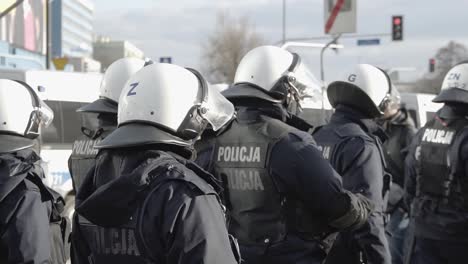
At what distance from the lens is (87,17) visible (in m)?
43.9

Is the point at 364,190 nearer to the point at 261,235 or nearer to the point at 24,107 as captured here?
the point at 261,235

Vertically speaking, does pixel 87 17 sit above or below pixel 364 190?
above

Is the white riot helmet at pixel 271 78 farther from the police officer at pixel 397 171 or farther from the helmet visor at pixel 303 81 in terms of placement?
the police officer at pixel 397 171

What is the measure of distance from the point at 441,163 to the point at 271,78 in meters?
2.05

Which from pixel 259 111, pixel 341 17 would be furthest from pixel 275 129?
pixel 341 17

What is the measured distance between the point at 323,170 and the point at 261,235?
0.49m

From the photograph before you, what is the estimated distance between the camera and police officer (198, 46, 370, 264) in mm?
3391

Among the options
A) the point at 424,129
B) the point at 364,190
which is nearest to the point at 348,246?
the point at 364,190

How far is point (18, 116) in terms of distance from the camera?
387 centimetres

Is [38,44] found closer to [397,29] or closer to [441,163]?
[397,29]

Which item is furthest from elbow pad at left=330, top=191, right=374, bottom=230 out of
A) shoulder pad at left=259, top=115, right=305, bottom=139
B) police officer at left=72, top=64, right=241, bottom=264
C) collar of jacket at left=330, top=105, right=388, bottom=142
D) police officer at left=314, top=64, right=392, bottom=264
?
collar of jacket at left=330, top=105, right=388, bottom=142

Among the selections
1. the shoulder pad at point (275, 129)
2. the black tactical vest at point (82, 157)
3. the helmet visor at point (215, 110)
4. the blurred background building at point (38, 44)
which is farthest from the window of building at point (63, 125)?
the helmet visor at point (215, 110)

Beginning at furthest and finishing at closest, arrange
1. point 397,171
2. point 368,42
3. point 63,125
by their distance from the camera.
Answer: point 368,42
point 63,125
point 397,171

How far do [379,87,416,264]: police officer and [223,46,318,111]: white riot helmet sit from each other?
3796 millimetres
